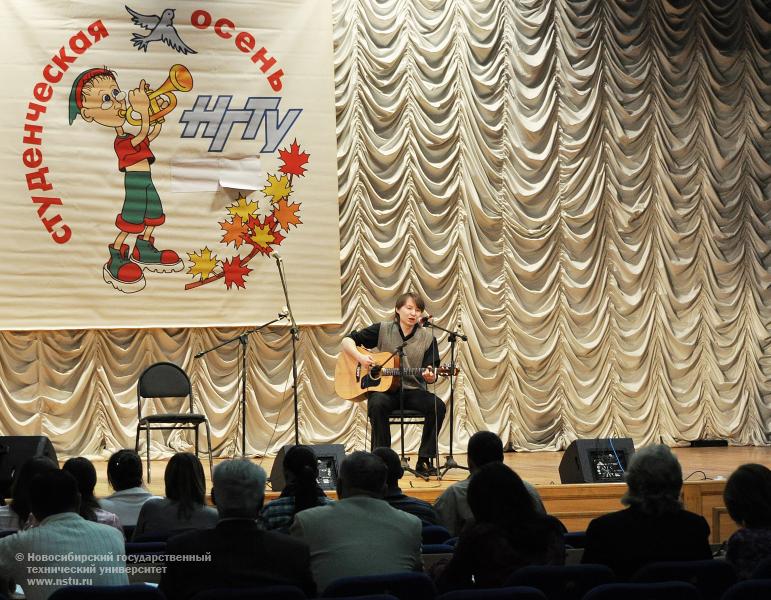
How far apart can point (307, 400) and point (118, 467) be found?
476 centimetres

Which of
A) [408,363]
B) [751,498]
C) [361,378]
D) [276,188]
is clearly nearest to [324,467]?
[361,378]

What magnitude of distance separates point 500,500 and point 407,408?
4737 millimetres

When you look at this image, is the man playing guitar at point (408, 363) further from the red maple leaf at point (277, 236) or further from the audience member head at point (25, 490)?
the audience member head at point (25, 490)

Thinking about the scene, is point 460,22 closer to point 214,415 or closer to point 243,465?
point 214,415

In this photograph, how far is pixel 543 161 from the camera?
32.9ft

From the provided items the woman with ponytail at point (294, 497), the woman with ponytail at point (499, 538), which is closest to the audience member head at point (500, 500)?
the woman with ponytail at point (499, 538)

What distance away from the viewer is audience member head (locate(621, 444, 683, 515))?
355cm

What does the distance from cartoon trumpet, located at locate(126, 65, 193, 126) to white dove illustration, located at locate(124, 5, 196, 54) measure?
0.65 feet


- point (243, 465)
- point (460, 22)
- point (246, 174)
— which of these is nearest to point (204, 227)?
point (246, 174)

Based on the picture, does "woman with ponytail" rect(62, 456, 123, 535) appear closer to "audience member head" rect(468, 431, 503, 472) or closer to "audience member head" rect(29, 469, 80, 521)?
"audience member head" rect(29, 469, 80, 521)

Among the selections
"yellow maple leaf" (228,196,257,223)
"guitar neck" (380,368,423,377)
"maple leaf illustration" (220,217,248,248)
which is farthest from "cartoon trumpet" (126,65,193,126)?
"guitar neck" (380,368,423,377)

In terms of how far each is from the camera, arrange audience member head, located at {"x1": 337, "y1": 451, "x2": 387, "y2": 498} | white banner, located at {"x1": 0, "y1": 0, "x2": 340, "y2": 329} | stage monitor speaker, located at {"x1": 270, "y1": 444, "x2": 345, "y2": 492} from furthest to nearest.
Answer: white banner, located at {"x1": 0, "y1": 0, "x2": 340, "y2": 329} → stage monitor speaker, located at {"x1": 270, "y1": 444, "x2": 345, "y2": 492} → audience member head, located at {"x1": 337, "y1": 451, "x2": 387, "y2": 498}

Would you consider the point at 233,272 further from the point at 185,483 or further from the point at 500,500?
the point at 500,500

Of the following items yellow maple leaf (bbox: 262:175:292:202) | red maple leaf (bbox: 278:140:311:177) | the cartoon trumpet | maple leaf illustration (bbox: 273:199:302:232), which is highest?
the cartoon trumpet
